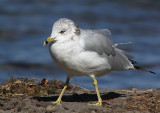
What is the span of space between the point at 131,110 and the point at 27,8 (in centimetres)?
1345

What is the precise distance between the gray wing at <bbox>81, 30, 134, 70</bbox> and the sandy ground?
0.51 m

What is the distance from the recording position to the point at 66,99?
622 centimetres

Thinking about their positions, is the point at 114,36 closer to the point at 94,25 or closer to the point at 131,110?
the point at 94,25

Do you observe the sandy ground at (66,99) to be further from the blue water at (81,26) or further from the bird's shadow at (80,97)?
the blue water at (81,26)

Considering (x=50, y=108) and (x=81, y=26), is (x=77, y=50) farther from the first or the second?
(x=81, y=26)

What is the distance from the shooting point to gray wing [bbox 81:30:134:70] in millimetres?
5715

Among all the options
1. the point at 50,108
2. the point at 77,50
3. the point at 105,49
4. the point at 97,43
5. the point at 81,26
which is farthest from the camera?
the point at 81,26

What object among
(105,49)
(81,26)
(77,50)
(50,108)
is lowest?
(50,108)

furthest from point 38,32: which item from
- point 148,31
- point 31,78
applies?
point 31,78

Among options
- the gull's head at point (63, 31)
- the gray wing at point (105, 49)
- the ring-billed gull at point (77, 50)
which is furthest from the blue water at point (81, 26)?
the gull's head at point (63, 31)

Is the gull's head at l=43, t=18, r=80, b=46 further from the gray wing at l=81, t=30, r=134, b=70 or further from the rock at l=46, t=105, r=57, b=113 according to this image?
the rock at l=46, t=105, r=57, b=113

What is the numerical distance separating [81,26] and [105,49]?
8696 mm

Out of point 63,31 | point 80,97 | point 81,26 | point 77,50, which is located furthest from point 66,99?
point 81,26

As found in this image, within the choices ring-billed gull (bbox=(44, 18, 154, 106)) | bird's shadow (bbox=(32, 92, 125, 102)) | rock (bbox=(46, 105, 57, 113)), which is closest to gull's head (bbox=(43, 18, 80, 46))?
ring-billed gull (bbox=(44, 18, 154, 106))
